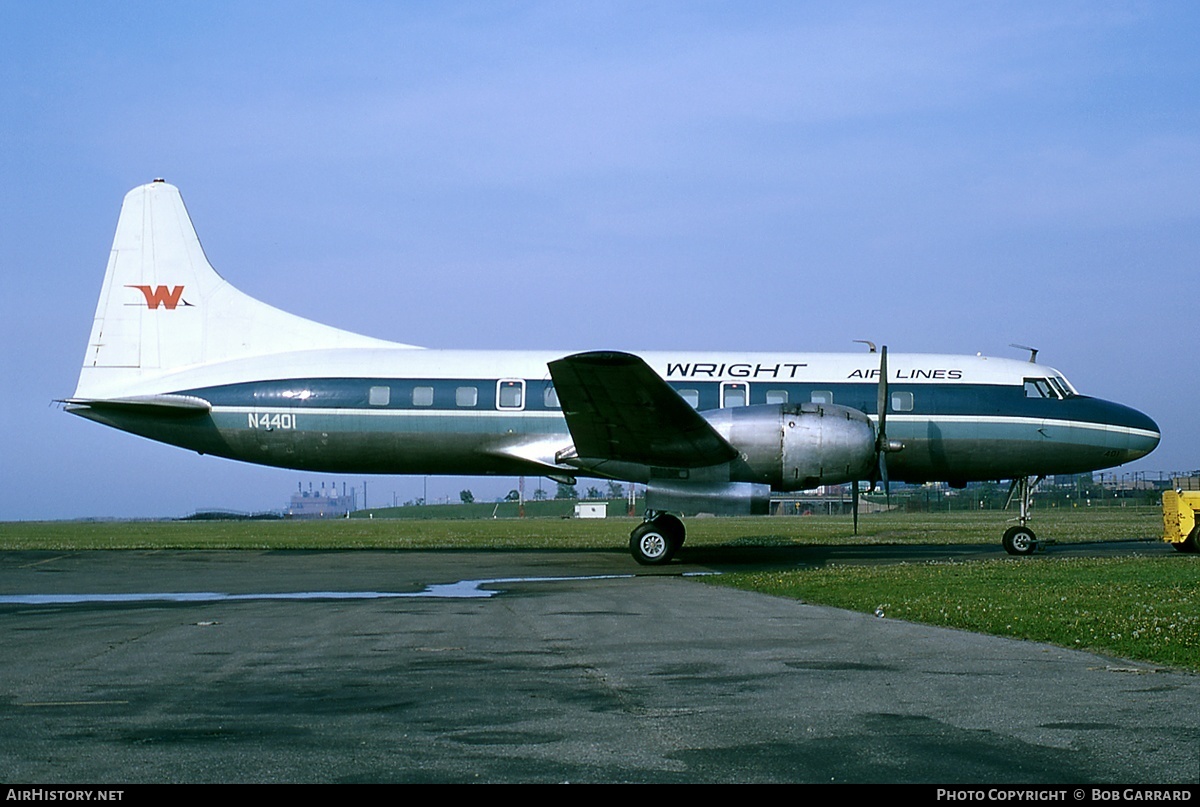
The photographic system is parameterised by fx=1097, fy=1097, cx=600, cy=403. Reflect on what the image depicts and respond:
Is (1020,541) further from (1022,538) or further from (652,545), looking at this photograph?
(652,545)

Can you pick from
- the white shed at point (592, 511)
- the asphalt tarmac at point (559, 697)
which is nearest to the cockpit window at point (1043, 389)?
the asphalt tarmac at point (559, 697)

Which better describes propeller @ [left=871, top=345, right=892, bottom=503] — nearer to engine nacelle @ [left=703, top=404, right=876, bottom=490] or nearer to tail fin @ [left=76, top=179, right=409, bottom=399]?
engine nacelle @ [left=703, top=404, right=876, bottom=490]

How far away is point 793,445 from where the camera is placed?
66.7 ft

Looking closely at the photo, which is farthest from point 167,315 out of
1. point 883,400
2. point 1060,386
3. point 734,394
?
point 1060,386

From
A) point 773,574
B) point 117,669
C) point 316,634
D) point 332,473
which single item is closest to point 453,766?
point 117,669

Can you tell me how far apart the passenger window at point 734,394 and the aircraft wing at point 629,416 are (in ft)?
10.8

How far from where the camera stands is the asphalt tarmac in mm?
5500

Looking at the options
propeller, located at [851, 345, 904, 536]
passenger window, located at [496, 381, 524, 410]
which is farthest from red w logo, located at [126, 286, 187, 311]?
propeller, located at [851, 345, 904, 536]

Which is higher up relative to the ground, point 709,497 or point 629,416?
point 629,416

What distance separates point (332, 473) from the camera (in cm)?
2470

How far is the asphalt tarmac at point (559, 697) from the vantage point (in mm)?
5500

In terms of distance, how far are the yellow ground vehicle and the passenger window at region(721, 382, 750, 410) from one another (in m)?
9.68

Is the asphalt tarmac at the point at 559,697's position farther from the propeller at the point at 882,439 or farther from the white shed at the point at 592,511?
the white shed at the point at 592,511

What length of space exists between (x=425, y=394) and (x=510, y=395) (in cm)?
183
